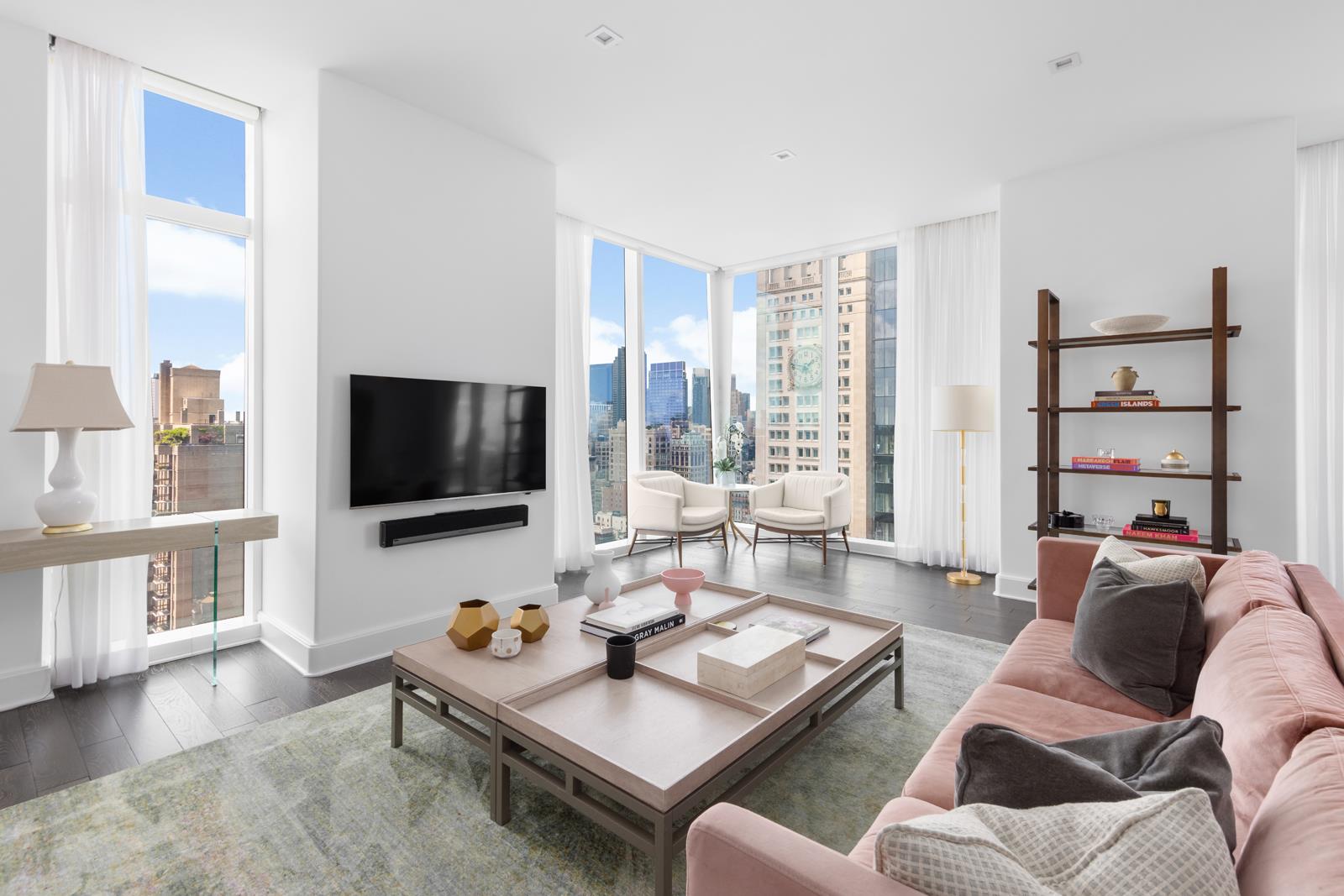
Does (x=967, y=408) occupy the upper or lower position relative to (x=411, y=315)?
lower

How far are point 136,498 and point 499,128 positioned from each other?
8.85 ft

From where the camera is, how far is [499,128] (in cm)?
362

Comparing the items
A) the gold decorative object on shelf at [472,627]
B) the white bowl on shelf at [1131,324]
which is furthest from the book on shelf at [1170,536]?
the gold decorative object on shelf at [472,627]

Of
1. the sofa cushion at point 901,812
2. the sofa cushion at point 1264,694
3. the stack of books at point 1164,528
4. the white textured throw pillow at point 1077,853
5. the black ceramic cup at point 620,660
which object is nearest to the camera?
the white textured throw pillow at point 1077,853

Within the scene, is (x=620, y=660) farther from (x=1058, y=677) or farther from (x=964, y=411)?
(x=964, y=411)

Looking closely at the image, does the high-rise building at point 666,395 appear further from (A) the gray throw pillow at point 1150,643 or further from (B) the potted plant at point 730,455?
(A) the gray throw pillow at point 1150,643

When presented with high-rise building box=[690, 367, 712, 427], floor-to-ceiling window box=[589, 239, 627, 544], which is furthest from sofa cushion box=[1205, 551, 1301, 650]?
high-rise building box=[690, 367, 712, 427]

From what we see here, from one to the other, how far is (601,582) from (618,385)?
139 inches

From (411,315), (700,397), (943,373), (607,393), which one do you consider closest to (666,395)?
(700,397)

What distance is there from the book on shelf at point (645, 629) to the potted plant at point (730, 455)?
12.7 feet

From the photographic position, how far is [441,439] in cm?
348

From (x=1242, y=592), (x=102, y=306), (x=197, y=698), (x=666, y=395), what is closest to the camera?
(x=1242, y=592)

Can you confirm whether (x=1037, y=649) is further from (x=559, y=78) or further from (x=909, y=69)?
(x=559, y=78)

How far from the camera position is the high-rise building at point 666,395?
6.30 meters
